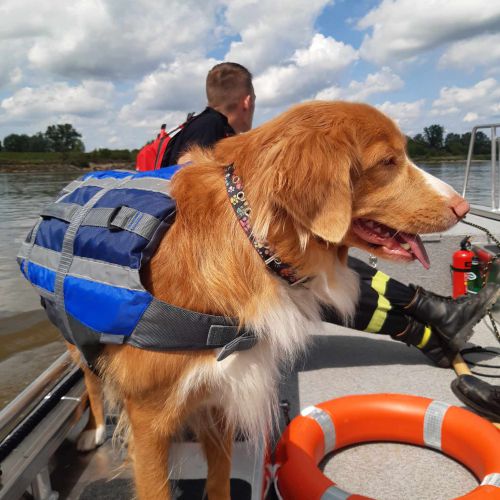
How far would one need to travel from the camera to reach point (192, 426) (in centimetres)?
183

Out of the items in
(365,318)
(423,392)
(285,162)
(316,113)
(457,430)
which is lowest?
(423,392)

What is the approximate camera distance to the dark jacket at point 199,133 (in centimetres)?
319

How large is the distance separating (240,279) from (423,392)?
194 cm

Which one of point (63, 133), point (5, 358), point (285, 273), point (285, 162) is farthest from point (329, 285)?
point (63, 133)

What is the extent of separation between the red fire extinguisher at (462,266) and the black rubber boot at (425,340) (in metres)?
1.12

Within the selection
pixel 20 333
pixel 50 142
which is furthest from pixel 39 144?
pixel 20 333

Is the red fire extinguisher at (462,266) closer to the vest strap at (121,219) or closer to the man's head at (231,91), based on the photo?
the man's head at (231,91)

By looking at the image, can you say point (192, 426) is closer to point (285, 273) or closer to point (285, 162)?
point (285, 273)

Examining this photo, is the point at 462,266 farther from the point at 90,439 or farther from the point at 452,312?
the point at 90,439

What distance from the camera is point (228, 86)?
370 centimetres

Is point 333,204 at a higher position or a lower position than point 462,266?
higher

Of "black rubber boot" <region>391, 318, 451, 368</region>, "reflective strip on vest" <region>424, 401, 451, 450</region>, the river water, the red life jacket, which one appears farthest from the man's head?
"reflective strip on vest" <region>424, 401, 451, 450</region>

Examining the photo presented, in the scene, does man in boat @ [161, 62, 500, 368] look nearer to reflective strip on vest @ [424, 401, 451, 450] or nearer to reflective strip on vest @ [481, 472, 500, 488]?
reflective strip on vest @ [424, 401, 451, 450]

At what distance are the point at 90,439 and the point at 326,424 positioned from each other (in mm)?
1210
